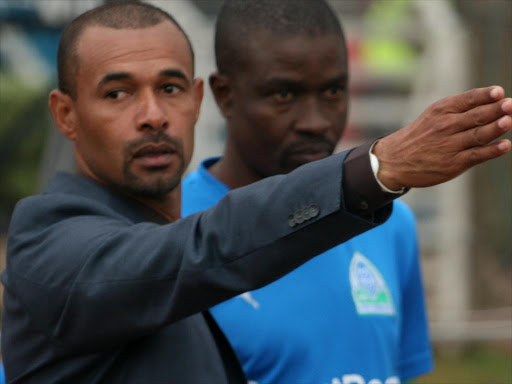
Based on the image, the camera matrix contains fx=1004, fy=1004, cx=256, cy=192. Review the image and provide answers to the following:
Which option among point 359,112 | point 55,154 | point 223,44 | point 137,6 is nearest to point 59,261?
point 137,6

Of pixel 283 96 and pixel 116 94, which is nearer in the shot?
pixel 116 94

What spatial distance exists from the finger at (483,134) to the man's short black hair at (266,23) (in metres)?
1.39

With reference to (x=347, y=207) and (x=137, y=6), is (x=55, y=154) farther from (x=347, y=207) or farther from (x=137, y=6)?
(x=347, y=207)

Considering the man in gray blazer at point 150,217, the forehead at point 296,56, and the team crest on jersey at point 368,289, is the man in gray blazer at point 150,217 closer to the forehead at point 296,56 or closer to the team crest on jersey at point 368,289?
the forehead at point 296,56

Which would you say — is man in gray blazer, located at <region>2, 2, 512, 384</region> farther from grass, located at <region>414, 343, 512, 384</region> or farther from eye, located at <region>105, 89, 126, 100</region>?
grass, located at <region>414, 343, 512, 384</region>

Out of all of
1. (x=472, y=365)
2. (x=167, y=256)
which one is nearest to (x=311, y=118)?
(x=167, y=256)

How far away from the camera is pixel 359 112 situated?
974 cm

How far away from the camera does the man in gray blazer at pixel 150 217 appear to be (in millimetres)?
1916

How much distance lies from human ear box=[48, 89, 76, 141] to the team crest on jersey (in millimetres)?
1051

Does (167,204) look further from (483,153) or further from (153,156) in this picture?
(483,153)

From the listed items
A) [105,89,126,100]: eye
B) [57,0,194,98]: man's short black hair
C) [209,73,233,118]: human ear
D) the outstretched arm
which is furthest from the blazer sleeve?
[209,73,233,118]: human ear

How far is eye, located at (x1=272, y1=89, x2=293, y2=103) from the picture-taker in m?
3.08

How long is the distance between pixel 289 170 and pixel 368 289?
46 cm

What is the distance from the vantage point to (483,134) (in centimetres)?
179
